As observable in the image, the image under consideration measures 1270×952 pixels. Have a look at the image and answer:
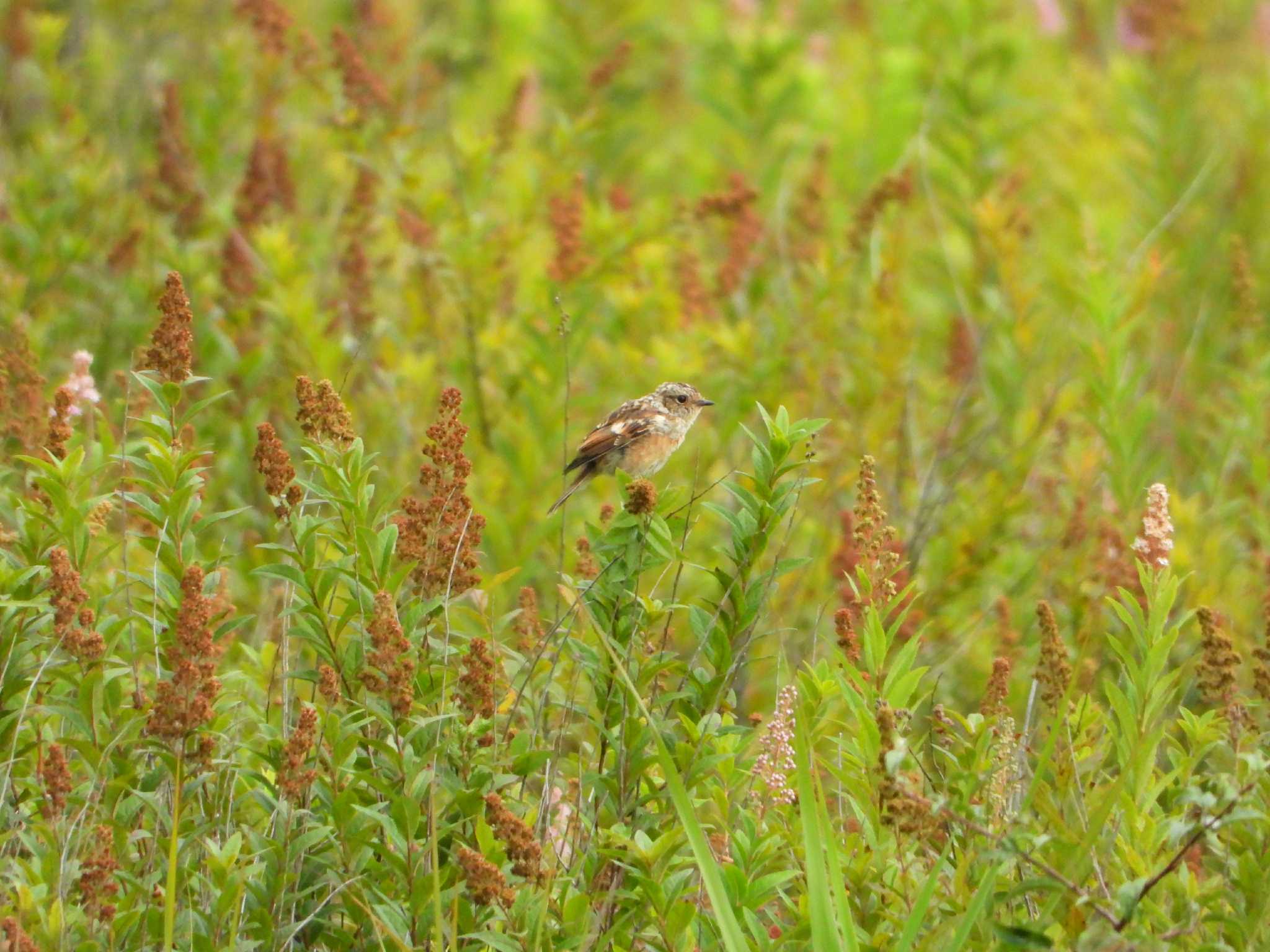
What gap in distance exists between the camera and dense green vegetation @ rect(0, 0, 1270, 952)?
8.95ft

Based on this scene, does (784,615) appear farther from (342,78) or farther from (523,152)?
(523,152)

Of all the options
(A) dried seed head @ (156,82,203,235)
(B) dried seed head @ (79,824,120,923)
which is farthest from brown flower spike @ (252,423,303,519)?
(A) dried seed head @ (156,82,203,235)

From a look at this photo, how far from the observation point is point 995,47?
7.32 meters

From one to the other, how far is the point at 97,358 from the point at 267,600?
72.7 inches

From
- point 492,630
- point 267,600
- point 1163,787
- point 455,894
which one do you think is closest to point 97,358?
point 267,600

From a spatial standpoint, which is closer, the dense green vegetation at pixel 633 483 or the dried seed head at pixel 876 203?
the dense green vegetation at pixel 633 483

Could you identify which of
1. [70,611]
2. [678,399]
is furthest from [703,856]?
[678,399]

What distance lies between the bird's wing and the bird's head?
91mm

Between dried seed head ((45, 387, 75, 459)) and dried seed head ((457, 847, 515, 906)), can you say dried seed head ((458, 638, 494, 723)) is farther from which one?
dried seed head ((45, 387, 75, 459))

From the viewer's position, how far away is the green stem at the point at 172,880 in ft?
8.16

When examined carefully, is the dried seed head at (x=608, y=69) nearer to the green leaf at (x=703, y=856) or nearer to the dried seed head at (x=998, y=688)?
the dried seed head at (x=998, y=688)

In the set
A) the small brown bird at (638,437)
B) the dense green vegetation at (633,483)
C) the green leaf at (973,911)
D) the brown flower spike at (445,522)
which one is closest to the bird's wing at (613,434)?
the small brown bird at (638,437)

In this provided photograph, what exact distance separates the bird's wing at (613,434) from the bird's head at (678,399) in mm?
91

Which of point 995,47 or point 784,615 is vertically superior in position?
point 995,47
